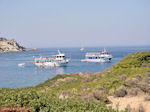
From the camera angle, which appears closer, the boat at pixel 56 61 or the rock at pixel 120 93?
the rock at pixel 120 93

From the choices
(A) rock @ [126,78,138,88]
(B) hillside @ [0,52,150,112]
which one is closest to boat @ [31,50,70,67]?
(B) hillside @ [0,52,150,112]

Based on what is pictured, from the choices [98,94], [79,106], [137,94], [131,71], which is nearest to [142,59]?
[131,71]

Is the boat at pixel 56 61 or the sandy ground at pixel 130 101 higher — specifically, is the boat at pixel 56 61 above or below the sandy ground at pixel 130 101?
below

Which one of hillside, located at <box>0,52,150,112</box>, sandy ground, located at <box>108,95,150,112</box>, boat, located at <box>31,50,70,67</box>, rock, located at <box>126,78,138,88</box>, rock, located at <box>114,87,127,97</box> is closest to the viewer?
hillside, located at <box>0,52,150,112</box>

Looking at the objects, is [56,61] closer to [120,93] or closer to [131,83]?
[131,83]

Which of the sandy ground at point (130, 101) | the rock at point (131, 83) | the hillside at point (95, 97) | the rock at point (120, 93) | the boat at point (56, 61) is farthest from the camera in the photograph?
the boat at point (56, 61)

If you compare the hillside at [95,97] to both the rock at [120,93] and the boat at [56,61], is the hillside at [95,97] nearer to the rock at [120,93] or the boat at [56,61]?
the rock at [120,93]

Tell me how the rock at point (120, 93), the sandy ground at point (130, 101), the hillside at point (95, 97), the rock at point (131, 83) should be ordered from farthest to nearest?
the rock at point (131, 83), the rock at point (120, 93), the sandy ground at point (130, 101), the hillside at point (95, 97)

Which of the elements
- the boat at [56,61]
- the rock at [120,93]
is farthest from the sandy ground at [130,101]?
the boat at [56,61]

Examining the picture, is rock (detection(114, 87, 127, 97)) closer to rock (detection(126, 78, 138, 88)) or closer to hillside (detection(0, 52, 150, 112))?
hillside (detection(0, 52, 150, 112))

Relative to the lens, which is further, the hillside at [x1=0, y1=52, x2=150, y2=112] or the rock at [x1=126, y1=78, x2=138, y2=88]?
the rock at [x1=126, y1=78, x2=138, y2=88]

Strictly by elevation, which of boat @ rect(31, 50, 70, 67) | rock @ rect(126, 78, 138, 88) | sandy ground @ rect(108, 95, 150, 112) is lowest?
boat @ rect(31, 50, 70, 67)

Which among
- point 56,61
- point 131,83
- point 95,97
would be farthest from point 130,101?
point 56,61

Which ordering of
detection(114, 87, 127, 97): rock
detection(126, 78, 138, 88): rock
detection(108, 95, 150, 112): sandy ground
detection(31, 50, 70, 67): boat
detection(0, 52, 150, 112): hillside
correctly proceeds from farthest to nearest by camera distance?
detection(31, 50, 70, 67): boat
detection(126, 78, 138, 88): rock
detection(114, 87, 127, 97): rock
detection(108, 95, 150, 112): sandy ground
detection(0, 52, 150, 112): hillside
